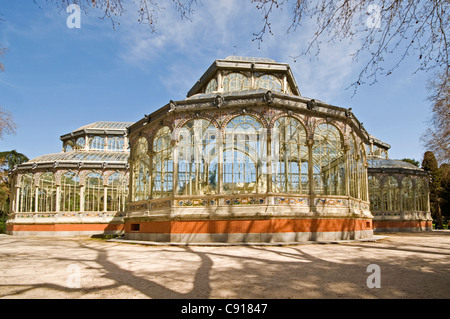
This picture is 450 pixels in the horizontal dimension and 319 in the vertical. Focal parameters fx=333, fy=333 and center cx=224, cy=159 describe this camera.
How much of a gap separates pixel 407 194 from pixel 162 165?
77.5 feet

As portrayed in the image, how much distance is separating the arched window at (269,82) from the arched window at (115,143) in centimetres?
1683

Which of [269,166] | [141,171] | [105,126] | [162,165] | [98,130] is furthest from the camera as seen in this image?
[105,126]

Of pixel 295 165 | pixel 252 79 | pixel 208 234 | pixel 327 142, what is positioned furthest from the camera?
pixel 252 79

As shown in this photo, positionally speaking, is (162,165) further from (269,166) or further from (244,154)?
(269,166)

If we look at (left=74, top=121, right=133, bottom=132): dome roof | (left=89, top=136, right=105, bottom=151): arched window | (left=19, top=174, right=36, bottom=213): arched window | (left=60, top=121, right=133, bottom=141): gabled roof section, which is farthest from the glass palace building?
(left=89, top=136, right=105, bottom=151): arched window

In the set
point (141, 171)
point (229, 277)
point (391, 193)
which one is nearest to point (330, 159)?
point (141, 171)

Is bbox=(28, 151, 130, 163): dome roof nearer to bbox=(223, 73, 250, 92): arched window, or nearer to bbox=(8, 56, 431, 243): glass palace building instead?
bbox=(8, 56, 431, 243): glass palace building

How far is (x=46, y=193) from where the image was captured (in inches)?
1027

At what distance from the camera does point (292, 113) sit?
1469 centimetres

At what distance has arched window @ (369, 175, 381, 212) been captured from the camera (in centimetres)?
2955

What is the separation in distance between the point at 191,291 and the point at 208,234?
8.28 meters

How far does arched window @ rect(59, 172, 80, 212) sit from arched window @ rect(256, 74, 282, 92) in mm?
16123
